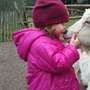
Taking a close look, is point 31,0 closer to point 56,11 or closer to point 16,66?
point 16,66

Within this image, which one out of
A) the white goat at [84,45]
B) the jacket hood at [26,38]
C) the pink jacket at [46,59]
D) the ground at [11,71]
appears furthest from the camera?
the ground at [11,71]

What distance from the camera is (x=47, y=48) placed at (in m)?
3.44

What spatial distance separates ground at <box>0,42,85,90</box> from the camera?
7297mm

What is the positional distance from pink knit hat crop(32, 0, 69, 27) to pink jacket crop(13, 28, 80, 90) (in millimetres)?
91

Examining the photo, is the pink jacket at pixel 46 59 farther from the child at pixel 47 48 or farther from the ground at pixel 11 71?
the ground at pixel 11 71

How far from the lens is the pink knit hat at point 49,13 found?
11.8ft

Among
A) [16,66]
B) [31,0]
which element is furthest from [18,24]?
[31,0]

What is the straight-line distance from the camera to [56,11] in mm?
3609

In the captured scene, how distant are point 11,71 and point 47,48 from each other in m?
4.90

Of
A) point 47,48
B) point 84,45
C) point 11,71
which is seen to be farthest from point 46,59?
point 11,71

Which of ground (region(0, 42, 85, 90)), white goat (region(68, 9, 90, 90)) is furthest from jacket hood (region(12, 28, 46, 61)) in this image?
ground (region(0, 42, 85, 90))

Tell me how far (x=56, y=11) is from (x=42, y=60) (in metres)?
0.42

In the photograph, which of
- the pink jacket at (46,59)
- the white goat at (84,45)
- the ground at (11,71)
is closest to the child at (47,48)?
the pink jacket at (46,59)

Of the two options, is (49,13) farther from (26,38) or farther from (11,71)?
(11,71)
